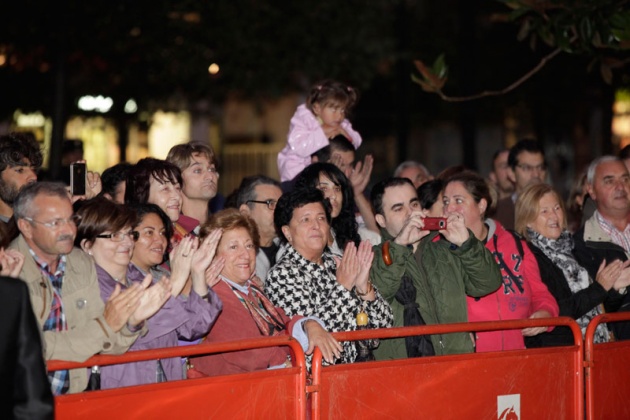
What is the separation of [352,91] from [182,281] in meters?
4.08

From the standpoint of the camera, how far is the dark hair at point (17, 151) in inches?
298

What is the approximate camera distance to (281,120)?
3039 centimetres

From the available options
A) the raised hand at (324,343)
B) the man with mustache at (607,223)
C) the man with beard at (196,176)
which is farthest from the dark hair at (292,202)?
the man with mustache at (607,223)

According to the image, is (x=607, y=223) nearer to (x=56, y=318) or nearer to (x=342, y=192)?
(x=342, y=192)

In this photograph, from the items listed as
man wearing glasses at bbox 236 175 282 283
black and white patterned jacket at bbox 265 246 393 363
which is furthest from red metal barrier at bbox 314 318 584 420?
man wearing glasses at bbox 236 175 282 283

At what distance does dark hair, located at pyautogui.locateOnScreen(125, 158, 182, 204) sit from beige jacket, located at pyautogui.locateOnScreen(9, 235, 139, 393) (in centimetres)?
147

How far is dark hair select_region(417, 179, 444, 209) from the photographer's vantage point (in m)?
8.38

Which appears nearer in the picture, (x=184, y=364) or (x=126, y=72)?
(x=184, y=364)

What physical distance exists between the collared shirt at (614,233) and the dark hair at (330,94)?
2.62 m

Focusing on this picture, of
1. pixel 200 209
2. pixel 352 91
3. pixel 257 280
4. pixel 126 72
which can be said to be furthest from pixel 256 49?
pixel 257 280

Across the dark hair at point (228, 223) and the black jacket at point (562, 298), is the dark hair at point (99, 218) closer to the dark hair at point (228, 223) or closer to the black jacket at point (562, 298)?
the dark hair at point (228, 223)

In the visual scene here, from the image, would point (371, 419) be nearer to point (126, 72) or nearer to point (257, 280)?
point (257, 280)

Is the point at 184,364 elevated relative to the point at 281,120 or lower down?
lower down

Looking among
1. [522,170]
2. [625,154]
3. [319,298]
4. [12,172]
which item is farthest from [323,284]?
[625,154]
